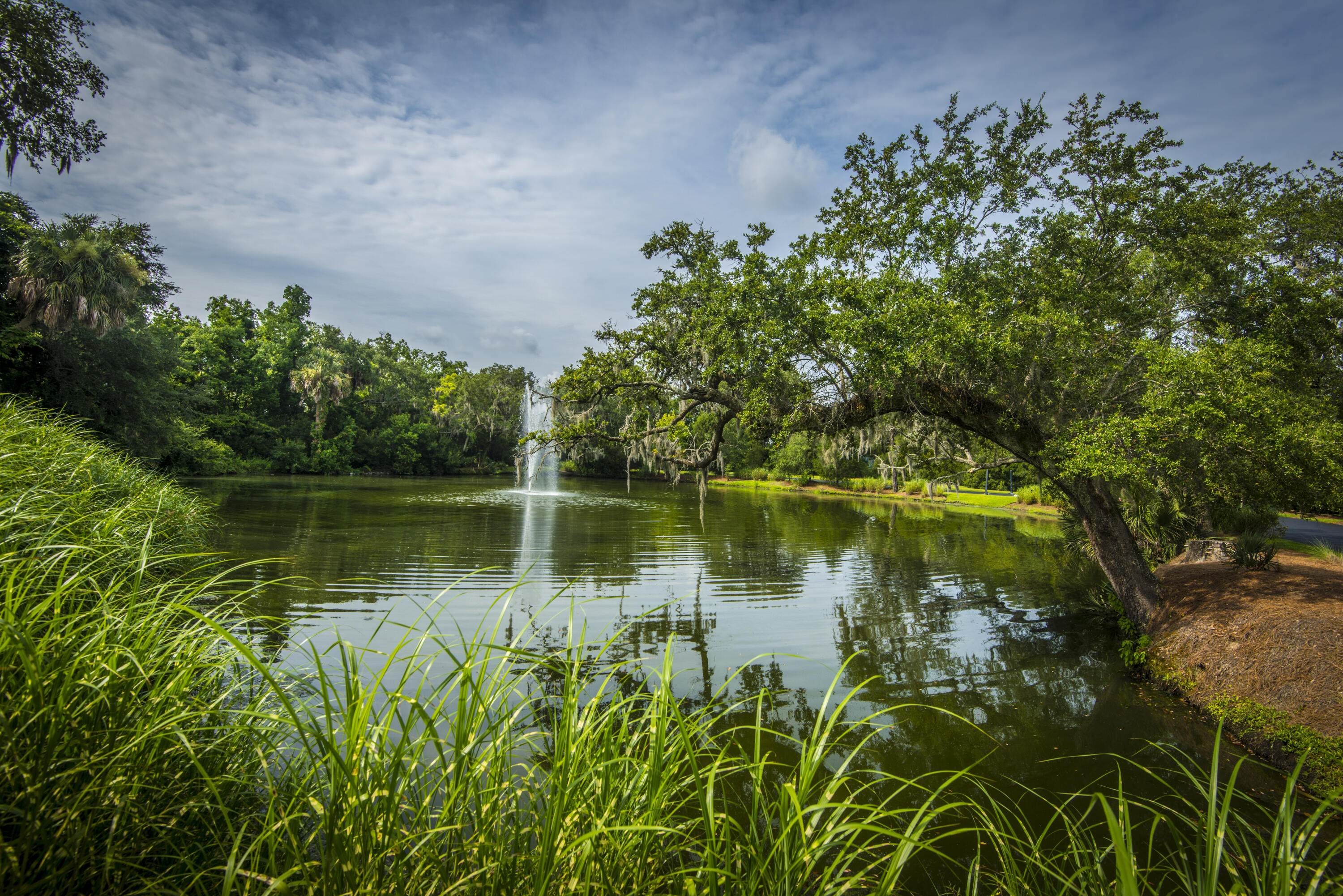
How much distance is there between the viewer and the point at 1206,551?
9977 millimetres

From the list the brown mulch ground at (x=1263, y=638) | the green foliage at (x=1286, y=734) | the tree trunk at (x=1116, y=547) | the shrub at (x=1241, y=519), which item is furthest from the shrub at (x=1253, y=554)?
the green foliage at (x=1286, y=734)

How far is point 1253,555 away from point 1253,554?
0.02 meters

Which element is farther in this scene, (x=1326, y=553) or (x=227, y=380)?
(x=227, y=380)

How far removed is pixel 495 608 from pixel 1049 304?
9.85m

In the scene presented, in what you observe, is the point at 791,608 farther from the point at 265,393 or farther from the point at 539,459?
the point at 265,393

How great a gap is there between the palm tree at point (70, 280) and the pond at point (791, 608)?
6.31 m

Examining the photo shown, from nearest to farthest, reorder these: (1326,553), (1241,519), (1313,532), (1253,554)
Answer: (1253,554)
(1241,519)
(1326,553)
(1313,532)

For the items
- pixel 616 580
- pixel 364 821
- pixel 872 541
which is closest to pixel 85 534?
pixel 364 821

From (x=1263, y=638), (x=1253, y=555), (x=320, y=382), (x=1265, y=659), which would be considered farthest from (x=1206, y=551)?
(x=320, y=382)

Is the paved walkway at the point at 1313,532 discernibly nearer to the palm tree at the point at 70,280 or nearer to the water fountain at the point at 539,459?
the water fountain at the point at 539,459

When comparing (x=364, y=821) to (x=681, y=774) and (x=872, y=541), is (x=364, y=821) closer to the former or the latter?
(x=681, y=774)

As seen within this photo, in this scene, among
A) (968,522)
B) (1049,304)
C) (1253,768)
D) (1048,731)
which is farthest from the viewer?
(968,522)

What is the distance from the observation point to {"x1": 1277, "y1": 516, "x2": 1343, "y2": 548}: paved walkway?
1430 cm

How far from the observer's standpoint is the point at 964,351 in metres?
7.76
